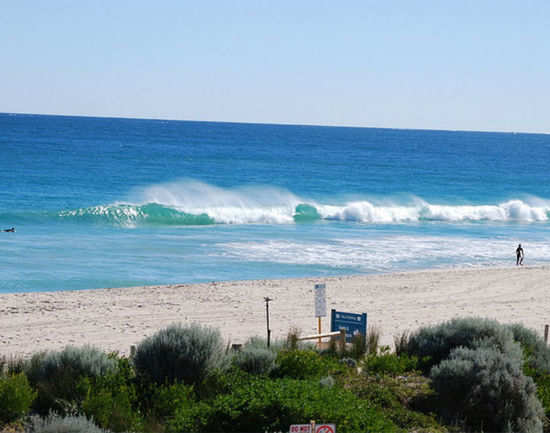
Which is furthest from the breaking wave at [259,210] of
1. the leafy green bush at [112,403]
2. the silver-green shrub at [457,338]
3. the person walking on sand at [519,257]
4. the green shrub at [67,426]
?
the green shrub at [67,426]

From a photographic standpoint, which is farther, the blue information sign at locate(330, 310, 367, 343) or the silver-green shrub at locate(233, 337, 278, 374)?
the blue information sign at locate(330, 310, 367, 343)

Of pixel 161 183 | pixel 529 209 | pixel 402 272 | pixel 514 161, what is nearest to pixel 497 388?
pixel 402 272

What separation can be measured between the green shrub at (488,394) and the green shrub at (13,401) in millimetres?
4551

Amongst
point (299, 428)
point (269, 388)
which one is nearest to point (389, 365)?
point (269, 388)

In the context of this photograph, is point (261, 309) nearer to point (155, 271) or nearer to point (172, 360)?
point (155, 271)

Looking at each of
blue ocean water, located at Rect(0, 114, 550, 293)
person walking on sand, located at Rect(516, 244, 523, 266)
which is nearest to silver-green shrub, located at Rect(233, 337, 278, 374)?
blue ocean water, located at Rect(0, 114, 550, 293)

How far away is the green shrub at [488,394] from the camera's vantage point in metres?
8.04

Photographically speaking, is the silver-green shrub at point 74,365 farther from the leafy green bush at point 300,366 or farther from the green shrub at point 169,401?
the leafy green bush at point 300,366

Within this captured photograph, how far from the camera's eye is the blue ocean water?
23938 millimetres

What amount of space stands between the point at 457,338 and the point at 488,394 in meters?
1.96

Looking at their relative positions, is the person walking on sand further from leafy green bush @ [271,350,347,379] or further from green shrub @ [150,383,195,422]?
green shrub @ [150,383,195,422]

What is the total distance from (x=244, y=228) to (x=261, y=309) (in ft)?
58.9

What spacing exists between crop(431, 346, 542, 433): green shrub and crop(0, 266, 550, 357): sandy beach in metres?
5.21

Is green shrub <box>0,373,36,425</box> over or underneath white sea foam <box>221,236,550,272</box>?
underneath
